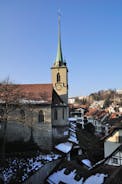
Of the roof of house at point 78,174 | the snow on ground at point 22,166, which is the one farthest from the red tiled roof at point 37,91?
the roof of house at point 78,174

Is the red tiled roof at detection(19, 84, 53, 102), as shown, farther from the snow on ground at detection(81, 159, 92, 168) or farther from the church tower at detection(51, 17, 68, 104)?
the snow on ground at detection(81, 159, 92, 168)

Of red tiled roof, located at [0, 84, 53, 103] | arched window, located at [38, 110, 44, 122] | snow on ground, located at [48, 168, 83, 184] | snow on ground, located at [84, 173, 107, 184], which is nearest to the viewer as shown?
snow on ground, located at [84, 173, 107, 184]

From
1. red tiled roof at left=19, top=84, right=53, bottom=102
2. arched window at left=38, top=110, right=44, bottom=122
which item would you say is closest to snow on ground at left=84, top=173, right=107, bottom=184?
arched window at left=38, top=110, right=44, bottom=122

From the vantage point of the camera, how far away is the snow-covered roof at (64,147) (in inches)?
1467

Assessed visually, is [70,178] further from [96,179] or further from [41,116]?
[41,116]

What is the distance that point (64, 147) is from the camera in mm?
38312

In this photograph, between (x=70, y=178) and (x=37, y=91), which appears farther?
(x=37, y=91)

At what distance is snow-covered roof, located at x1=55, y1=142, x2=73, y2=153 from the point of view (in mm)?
37250

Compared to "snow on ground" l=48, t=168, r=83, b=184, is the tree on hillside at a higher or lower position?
higher

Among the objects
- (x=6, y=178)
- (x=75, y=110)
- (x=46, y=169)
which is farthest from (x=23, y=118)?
(x=75, y=110)

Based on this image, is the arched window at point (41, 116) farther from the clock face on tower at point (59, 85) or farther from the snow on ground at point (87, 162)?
the clock face on tower at point (59, 85)

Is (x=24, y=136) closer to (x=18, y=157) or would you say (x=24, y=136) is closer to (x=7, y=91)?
(x=18, y=157)

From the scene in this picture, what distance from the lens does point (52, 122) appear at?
129 feet

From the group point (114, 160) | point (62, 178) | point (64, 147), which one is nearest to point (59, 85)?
point (64, 147)
